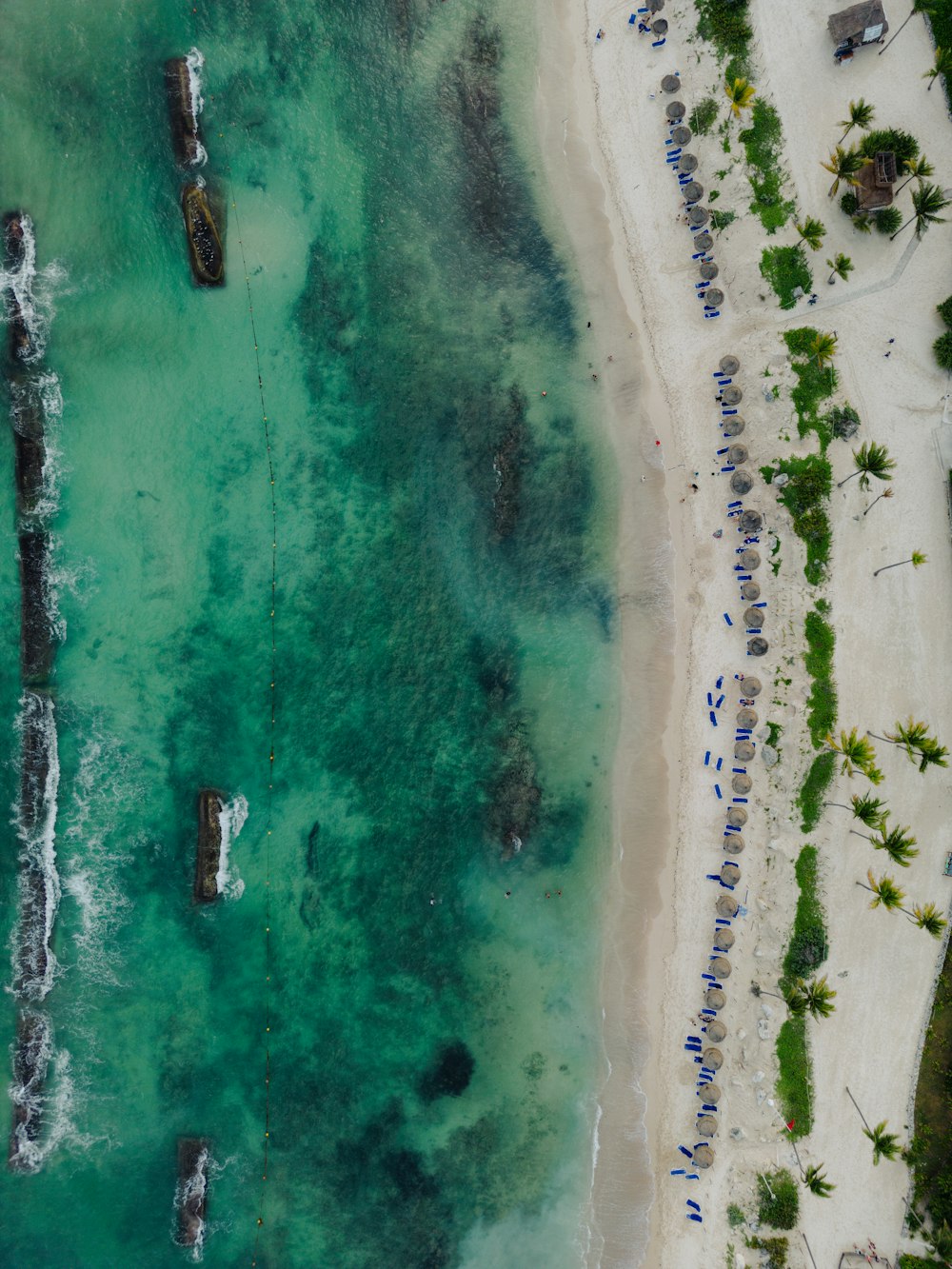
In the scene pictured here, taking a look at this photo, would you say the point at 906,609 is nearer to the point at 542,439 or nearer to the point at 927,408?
the point at 927,408

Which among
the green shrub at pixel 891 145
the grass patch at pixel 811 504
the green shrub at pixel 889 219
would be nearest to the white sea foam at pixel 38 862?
the grass patch at pixel 811 504

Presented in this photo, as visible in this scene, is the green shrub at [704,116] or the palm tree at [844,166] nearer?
the palm tree at [844,166]

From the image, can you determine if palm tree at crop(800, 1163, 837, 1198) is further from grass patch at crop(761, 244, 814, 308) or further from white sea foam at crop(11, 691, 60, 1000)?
grass patch at crop(761, 244, 814, 308)

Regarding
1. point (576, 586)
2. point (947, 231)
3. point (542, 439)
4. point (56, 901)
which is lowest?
point (56, 901)

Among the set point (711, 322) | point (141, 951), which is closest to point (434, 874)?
point (141, 951)

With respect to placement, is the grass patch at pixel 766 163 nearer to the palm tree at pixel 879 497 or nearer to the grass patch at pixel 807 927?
the palm tree at pixel 879 497

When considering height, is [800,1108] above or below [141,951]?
below
